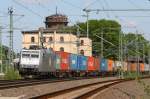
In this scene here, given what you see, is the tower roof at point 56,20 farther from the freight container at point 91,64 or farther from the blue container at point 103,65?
the freight container at point 91,64

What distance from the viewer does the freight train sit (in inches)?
1981

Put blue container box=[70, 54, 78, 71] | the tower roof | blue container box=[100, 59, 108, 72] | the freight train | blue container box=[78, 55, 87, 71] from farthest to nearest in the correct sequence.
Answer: the tower roof → blue container box=[100, 59, 108, 72] → blue container box=[78, 55, 87, 71] → blue container box=[70, 54, 78, 71] → the freight train

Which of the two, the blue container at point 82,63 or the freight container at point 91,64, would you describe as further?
the freight container at point 91,64

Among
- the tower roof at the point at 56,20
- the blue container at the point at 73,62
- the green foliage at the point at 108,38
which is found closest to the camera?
the blue container at the point at 73,62

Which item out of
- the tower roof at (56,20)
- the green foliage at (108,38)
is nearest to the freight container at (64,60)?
the green foliage at (108,38)

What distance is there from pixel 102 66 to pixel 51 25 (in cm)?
6344

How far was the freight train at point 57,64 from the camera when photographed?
5031 centimetres

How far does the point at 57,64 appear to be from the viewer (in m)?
58.0

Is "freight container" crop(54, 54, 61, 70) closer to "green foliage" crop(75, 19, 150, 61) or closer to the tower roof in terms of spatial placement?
"green foliage" crop(75, 19, 150, 61)

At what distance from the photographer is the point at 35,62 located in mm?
50531

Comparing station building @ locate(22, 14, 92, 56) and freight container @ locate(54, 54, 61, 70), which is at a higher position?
station building @ locate(22, 14, 92, 56)

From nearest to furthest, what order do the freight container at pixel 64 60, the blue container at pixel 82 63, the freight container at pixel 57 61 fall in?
the freight container at pixel 57 61, the freight container at pixel 64 60, the blue container at pixel 82 63

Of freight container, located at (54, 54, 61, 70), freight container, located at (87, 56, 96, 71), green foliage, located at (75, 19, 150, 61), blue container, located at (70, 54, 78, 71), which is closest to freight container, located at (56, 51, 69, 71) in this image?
freight container, located at (54, 54, 61, 70)

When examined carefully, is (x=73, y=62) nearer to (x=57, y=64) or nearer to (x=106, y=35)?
(x=57, y=64)
